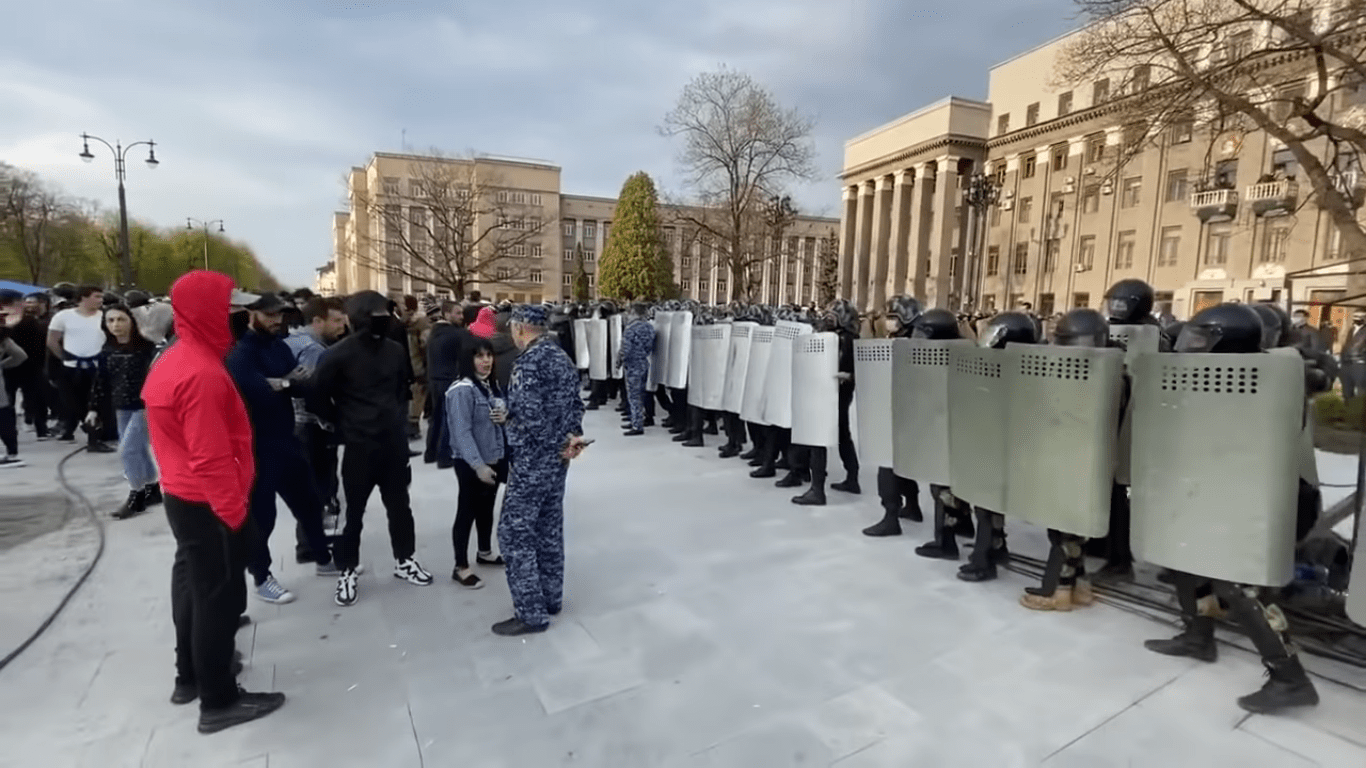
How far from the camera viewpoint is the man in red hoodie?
2.43m

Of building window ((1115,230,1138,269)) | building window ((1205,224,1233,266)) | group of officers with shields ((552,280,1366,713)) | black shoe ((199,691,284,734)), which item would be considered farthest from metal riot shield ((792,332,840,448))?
building window ((1115,230,1138,269))

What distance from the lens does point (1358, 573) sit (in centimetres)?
260

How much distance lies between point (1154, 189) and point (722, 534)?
125ft

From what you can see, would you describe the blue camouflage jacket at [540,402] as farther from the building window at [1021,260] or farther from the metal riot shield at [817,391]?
the building window at [1021,260]

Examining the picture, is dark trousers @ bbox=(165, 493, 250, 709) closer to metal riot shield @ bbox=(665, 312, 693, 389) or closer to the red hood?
the red hood

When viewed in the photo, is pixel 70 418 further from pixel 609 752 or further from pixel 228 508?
pixel 609 752

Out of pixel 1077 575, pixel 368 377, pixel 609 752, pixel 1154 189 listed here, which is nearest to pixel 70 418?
pixel 368 377

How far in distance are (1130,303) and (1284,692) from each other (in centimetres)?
238

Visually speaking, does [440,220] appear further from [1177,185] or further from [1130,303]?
[1177,185]

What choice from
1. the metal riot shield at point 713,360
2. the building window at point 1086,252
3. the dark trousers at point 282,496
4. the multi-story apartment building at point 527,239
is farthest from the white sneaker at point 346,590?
the building window at point 1086,252

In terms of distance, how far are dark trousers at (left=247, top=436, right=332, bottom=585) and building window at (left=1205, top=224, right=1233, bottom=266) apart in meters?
38.4

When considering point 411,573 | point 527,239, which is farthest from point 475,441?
point 527,239

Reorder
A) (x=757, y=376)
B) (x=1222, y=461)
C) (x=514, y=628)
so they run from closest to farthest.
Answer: (x=1222, y=461), (x=514, y=628), (x=757, y=376)

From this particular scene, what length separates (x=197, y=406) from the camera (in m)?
2.42
